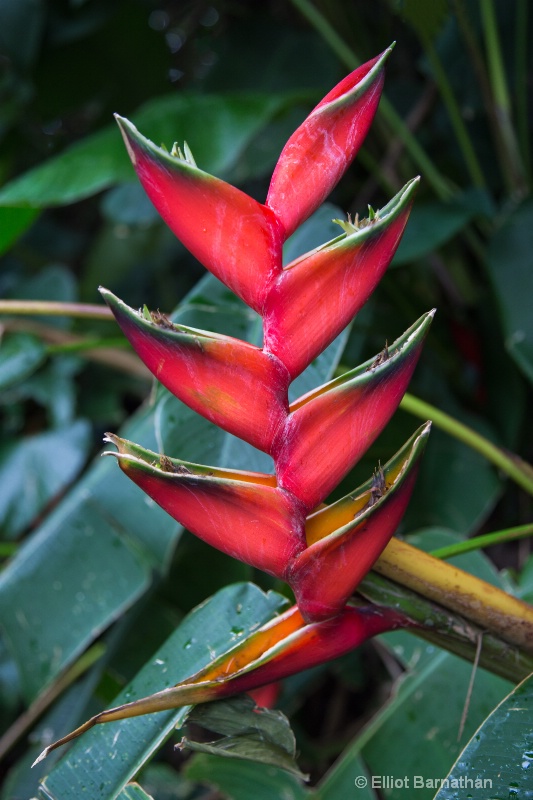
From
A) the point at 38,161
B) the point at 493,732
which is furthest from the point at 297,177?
the point at 38,161

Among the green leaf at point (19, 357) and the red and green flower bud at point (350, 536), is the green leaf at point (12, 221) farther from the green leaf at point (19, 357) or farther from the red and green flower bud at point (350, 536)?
the red and green flower bud at point (350, 536)

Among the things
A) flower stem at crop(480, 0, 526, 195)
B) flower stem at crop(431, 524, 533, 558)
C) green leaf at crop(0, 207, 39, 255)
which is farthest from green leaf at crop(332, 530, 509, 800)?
flower stem at crop(480, 0, 526, 195)

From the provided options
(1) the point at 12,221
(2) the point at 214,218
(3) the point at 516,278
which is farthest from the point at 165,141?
(2) the point at 214,218

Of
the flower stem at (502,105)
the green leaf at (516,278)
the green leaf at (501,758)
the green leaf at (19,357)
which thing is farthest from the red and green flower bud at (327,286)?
the flower stem at (502,105)

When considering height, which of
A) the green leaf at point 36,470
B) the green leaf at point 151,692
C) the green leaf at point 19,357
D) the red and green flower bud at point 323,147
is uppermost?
the green leaf at point 19,357

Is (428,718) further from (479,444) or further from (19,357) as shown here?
(19,357)

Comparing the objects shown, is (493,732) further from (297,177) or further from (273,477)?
(297,177)
